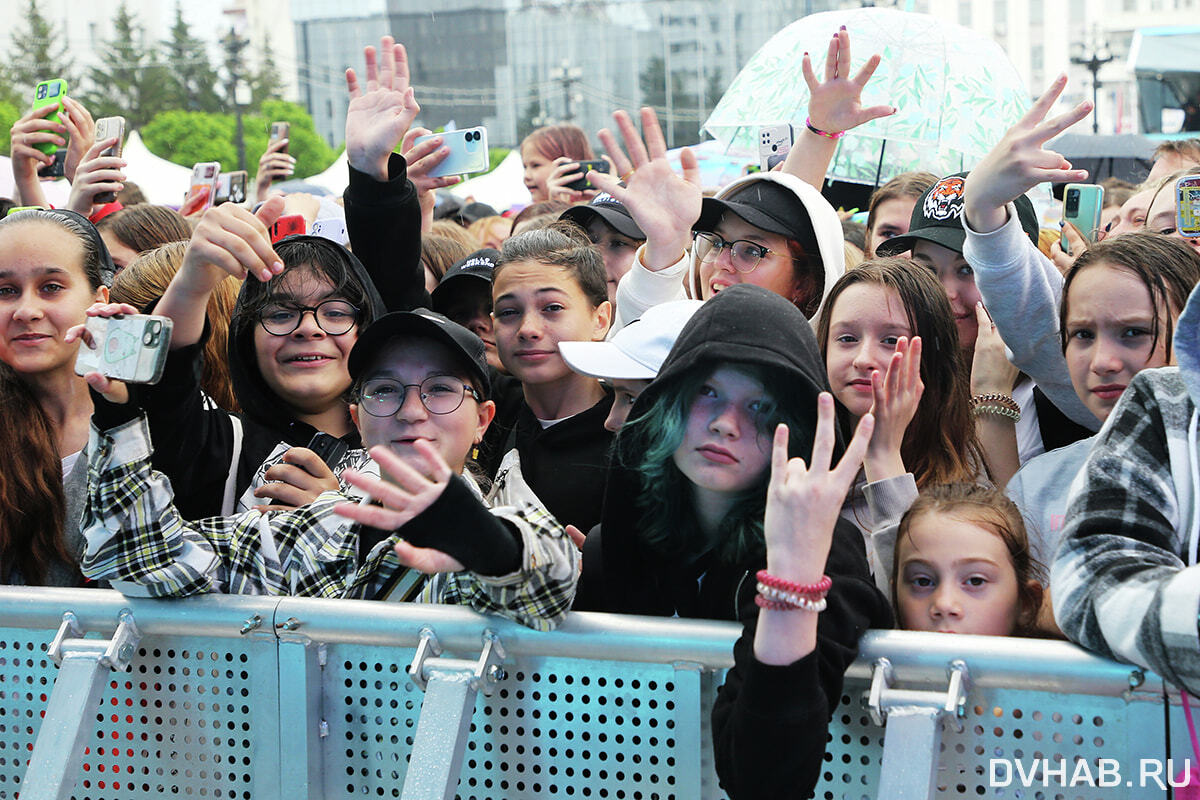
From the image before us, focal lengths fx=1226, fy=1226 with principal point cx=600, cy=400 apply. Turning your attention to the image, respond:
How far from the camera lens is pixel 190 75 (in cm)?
5972

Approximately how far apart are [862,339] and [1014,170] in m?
0.51

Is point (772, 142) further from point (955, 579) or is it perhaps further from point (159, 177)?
point (159, 177)

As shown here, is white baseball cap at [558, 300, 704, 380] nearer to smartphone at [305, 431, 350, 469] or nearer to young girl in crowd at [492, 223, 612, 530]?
young girl in crowd at [492, 223, 612, 530]

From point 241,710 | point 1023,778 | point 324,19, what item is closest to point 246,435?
point 241,710

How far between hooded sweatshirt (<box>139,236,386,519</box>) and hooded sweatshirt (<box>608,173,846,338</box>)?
0.67m

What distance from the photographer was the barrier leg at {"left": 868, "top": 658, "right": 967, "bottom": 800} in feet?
5.93

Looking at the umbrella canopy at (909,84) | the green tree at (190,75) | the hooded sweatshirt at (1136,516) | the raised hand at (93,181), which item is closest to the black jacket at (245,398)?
the raised hand at (93,181)

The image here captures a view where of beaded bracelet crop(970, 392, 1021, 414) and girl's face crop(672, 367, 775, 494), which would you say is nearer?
girl's face crop(672, 367, 775, 494)

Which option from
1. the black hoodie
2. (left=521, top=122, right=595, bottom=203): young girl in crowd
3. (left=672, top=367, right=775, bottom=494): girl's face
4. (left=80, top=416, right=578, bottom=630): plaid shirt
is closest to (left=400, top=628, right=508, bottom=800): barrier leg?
(left=80, top=416, right=578, bottom=630): plaid shirt

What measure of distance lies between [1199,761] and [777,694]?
62 centimetres

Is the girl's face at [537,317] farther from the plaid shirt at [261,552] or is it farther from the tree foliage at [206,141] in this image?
the tree foliage at [206,141]

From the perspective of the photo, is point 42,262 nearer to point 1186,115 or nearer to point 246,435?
point 246,435

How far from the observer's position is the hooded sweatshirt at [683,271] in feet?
10.9

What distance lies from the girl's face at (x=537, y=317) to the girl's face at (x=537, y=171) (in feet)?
11.6
